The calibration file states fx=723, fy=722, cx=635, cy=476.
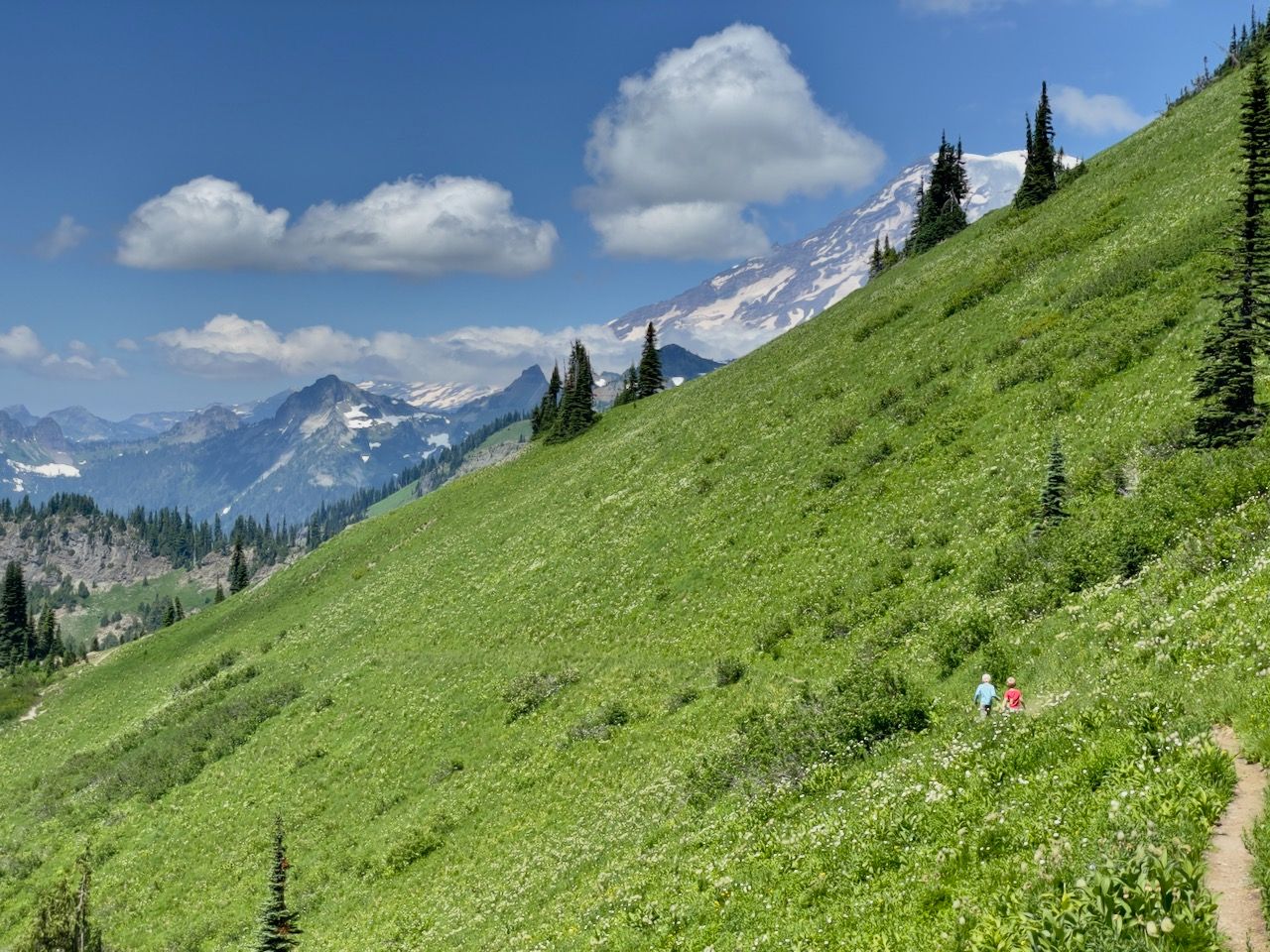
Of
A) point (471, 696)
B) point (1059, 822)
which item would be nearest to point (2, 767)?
point (471, 696)

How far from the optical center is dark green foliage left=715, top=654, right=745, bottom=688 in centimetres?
2672

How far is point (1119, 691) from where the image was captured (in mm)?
12062

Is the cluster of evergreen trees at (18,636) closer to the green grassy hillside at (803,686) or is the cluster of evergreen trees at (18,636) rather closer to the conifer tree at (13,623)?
the conifer tree at (13,623)

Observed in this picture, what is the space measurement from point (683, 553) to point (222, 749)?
27.7 metres

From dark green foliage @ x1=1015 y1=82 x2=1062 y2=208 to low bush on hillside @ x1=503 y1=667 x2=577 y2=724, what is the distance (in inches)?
2644

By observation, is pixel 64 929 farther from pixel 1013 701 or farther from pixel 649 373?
pixel 649 373

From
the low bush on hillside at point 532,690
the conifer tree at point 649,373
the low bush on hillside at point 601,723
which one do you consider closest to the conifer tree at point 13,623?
the conifer tree at point 649,373

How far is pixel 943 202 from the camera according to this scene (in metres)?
102

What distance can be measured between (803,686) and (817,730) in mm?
4896

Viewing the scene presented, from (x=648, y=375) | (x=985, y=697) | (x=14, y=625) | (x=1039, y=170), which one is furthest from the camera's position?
(x=14, y=625)

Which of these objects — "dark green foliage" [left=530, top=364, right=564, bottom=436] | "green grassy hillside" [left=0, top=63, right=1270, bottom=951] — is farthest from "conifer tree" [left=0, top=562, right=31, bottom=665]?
"dark green foliage" [left=530, top=364, right=564, bottom=436]

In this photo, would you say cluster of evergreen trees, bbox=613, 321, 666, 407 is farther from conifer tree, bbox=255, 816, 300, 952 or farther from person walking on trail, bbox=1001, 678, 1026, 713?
person walking on trail, bbox=1001, 678, 1026, 713

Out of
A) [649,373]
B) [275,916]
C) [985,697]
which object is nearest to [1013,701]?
[985,697]

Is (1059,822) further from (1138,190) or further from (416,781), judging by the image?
(1138,190)
